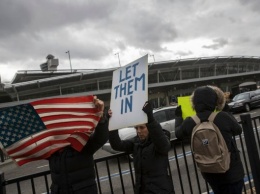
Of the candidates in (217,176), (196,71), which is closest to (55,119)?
(217,176)

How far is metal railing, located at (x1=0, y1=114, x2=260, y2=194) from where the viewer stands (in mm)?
2867

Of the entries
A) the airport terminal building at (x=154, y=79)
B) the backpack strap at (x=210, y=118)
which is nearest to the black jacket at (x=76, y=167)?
the backpack strap at (x=210, y=118)

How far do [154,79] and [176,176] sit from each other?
41.5m

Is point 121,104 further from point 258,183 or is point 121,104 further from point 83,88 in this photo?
point 83,88

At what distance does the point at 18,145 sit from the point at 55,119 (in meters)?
0.37

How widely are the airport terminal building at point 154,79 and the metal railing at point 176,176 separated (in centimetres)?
2557

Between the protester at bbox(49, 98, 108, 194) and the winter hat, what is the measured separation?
0.91 m

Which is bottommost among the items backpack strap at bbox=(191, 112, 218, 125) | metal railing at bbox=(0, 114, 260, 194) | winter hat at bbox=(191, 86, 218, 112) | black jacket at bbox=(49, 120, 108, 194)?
metal railing at bbox=(0, 114, 260, 194)

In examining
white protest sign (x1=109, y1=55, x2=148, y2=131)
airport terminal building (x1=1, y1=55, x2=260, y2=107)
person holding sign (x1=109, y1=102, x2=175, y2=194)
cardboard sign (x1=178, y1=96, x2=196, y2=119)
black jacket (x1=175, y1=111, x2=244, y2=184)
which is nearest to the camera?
white protest sign (x1=109, y1=55, x2=148, y2=131)

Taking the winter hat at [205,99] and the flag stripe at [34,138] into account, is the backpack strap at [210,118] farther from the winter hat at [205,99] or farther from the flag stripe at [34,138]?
the flag stripe at [34,138]

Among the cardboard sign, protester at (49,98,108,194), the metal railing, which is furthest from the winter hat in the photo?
protester at (49,98,108,194)

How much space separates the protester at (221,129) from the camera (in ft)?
8.80

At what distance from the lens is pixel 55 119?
2.55 metres

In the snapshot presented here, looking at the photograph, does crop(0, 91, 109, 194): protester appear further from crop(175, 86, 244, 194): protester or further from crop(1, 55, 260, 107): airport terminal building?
crop(1, 55, 260, 107): airport terminal building
